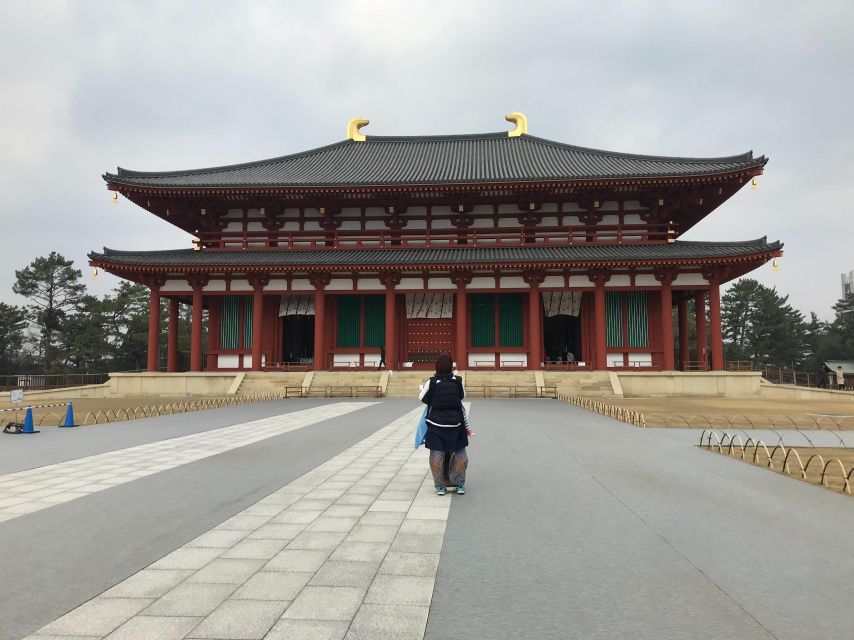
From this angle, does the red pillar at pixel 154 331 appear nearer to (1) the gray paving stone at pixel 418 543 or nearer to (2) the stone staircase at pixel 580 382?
(2) the stone staircase at pixel 580 382

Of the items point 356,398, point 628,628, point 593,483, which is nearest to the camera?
point 628,628

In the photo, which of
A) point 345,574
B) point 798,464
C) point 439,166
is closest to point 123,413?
point 345,574

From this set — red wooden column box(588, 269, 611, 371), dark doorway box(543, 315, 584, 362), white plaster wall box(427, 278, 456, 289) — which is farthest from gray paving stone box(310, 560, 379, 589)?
dark doorway box(543, 315, 584, 362)

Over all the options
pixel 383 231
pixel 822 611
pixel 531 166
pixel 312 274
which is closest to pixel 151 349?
pixel 312 274

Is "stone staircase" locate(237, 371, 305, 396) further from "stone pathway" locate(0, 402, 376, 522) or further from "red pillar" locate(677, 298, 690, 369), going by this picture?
"red pillar" locate(677, 298, 690, 369)

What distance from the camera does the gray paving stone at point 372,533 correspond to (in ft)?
13.7

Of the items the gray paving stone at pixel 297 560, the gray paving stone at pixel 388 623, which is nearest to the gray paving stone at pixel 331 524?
the gray paving stone at pixel 297 560

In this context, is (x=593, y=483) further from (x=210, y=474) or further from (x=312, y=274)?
(x=312, y=274)

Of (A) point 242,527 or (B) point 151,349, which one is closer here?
(A) point 242,527

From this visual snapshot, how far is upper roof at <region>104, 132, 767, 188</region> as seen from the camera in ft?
77.6

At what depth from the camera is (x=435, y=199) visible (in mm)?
25297

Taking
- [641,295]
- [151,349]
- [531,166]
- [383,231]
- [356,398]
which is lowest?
[356,398]

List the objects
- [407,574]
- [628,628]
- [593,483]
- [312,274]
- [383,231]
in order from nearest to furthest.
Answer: [628,628]
[407,574]
[593,483]
[312,274]
[383,231]

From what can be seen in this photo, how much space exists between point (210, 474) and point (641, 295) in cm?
2271
